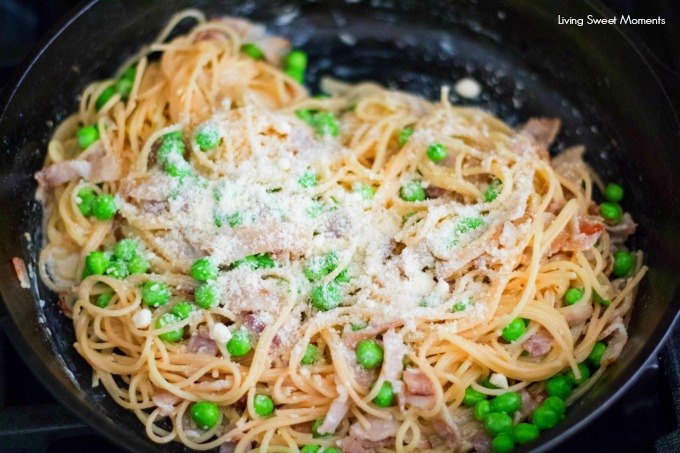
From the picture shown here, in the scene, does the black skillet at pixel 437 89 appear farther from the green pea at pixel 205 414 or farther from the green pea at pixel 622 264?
the green pea at pixel 205 414

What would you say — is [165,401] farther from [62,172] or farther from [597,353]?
[597,353]

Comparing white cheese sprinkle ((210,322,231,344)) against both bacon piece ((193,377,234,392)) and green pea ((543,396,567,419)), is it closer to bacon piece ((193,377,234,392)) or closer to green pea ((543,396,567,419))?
bacon piece ((193,377,234,392))

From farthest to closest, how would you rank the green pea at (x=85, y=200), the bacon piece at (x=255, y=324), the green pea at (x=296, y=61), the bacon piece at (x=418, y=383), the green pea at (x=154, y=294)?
1. the green pea at (x=296, y=61)
2. the green pea at (x=85, y=200)
3. the green pea at (x=154, y=294)
4. the bacon piece at (x=255, y=324)
5. the bacon piece at (x=418, y=383)

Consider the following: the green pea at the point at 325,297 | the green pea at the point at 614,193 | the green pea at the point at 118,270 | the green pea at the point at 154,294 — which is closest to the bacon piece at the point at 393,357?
the green pea at the point at 325,297

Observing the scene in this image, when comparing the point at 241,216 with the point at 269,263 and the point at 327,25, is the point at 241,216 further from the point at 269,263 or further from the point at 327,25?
the point at 327,25

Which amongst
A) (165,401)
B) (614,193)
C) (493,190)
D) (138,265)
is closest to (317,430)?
(165,401)

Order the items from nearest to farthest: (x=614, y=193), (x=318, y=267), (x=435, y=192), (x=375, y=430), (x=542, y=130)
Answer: (x=375, y=430), (x=318, y=267), (x=435, y=192), (x=614, y=193), (x=542, y=130)

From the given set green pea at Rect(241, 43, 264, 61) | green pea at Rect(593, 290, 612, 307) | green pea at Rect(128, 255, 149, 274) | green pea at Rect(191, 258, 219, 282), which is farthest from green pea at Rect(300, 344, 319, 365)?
green pea at Rect(241, 43, 264, 61)
